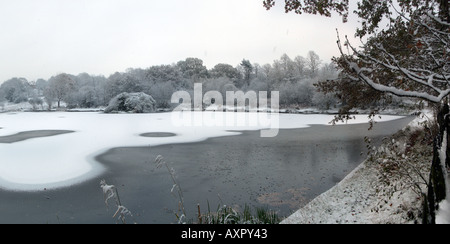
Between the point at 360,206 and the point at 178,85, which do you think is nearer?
the point at 360,206

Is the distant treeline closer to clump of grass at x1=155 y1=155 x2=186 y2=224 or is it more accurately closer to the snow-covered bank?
the snow-covered bank

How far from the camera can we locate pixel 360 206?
6.29 m

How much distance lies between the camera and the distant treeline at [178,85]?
52844 millimetres

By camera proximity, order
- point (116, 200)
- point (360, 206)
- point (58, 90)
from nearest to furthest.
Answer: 1. point (116, 200)
2. point (360, 206)
3. point (58, 90)

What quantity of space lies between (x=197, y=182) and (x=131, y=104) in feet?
124

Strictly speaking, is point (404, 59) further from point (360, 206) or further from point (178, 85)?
point (178, 85)

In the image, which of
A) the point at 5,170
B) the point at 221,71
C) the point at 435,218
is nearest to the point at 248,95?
the point at 221,71

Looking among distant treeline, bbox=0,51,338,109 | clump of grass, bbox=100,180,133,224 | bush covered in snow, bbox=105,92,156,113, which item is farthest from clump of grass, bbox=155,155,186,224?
distant treeline, bbox=0,51,338,109

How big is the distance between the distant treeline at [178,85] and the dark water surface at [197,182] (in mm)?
33551

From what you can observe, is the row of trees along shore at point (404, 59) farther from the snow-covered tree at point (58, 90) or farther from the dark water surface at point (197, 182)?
the snow-covered tree at point (58, 90)

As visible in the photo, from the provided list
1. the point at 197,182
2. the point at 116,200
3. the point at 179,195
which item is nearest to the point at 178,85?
the point at 197,182

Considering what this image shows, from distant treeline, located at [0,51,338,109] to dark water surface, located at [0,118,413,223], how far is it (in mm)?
33551

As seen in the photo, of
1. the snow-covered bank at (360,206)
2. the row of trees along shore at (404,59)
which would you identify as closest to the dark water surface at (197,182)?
the snow-covered bank at (360,206)

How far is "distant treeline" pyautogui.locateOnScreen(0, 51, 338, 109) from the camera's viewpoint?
173ft
